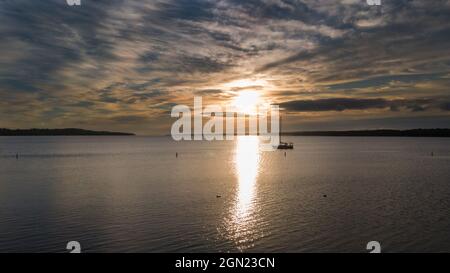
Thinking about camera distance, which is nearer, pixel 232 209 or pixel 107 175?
pixel 232 209
